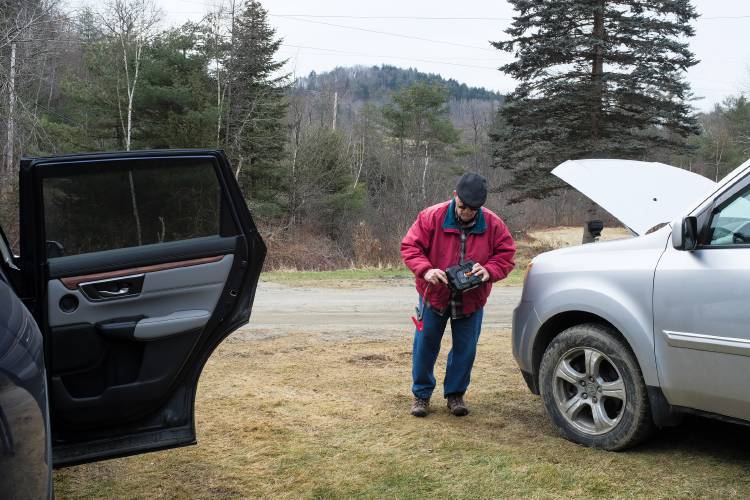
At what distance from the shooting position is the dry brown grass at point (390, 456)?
3855 millimetres

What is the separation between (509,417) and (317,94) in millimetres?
63448

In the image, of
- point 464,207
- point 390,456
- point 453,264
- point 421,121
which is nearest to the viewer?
point 390,456

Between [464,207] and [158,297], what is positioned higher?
[464,207]

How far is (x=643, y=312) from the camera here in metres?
4.05

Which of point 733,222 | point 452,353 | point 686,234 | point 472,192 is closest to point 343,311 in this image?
point 452,353

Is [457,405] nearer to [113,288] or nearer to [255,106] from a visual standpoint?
[113,288]

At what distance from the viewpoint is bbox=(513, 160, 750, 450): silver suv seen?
3689mm

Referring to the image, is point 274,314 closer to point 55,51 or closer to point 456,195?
point 456,195

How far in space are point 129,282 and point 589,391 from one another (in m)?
2.74

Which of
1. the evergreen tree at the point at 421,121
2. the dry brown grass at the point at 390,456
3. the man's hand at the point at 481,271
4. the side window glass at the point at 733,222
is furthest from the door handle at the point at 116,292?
the evergreen tree at the point at 421,121

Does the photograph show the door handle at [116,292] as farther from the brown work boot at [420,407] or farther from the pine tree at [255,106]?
the pine tree at [255,106]

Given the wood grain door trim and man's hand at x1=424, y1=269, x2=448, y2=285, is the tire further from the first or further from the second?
the wood grain door trim

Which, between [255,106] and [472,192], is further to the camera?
[255,106]

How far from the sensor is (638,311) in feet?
13.4
